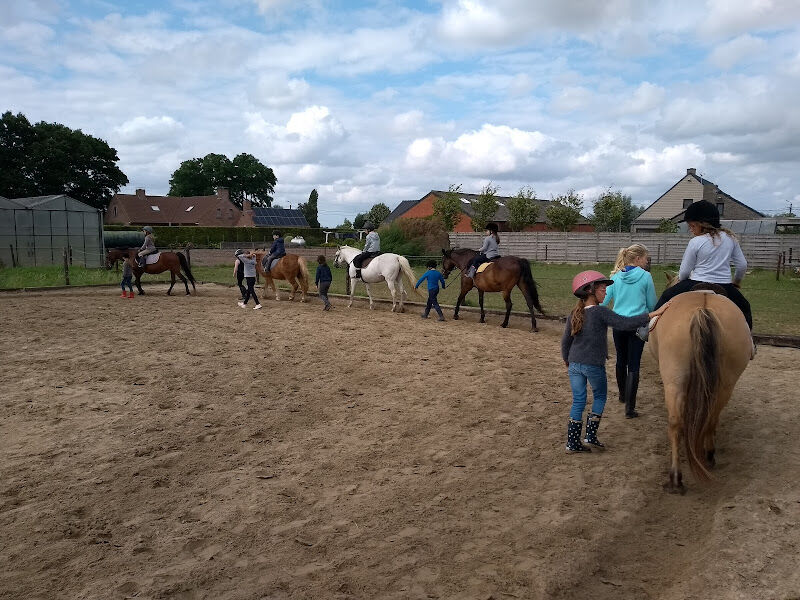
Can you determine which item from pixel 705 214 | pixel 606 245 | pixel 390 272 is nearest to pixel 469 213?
pixel 606 245

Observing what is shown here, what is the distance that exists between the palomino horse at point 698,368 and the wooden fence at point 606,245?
2899 cm

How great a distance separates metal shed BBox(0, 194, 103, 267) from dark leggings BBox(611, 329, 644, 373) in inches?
1109

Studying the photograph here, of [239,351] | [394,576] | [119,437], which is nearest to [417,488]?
[394,576]

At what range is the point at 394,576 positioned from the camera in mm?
3348

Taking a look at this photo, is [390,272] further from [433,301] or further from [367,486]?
[367,486]

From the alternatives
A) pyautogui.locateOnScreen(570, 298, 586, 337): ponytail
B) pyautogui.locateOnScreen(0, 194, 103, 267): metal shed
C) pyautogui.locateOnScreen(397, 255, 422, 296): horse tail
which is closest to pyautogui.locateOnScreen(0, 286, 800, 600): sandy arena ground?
pyautogui.locateOnScreen(570, 298, 586, 337): ponytail

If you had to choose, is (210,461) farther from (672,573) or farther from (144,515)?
(672,573)

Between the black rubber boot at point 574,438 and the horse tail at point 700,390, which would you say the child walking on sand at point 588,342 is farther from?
the horse tail at point 700,390

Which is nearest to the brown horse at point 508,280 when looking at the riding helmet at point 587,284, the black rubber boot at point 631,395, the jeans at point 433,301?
the jeans at point 433,301

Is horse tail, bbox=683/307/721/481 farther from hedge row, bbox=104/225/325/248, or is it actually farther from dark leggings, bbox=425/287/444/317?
hedge row, bbox=104/225/325/248

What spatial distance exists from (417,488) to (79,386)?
501 centimetres

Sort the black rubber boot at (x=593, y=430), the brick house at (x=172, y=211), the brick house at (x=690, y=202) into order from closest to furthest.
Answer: the black rubber boot at (x=593, y=430)
the brick house at (x=690, y=202)
the brick house at (x=172, y=211)

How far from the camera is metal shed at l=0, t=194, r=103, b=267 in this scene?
94.7 ft

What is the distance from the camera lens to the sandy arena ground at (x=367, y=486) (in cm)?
336
